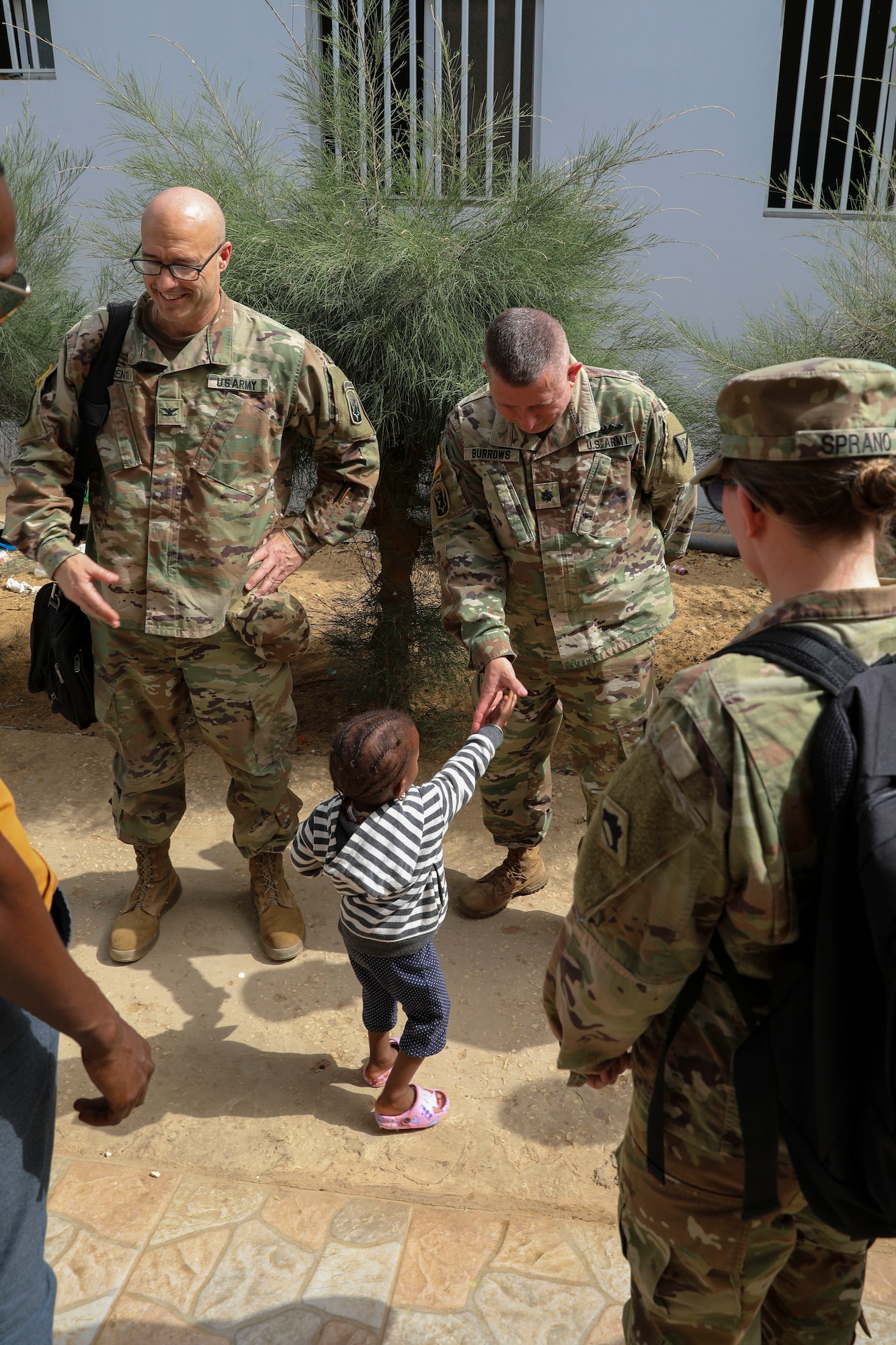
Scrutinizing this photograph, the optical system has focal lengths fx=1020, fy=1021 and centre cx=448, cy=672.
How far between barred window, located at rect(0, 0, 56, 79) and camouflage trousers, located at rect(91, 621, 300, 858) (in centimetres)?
622

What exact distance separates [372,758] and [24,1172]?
3.41 ft

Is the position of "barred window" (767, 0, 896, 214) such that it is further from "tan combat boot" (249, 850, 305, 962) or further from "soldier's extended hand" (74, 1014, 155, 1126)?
"soldier's extended hand" (74, 1014, 155, 1126)

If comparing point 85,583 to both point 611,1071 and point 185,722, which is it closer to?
point 185,722

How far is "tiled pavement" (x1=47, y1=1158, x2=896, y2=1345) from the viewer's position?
1.97 metres

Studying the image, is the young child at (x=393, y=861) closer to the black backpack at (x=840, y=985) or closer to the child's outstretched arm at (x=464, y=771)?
the child's outstretched arm at (x=464, y=771)

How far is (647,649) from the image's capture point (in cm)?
294

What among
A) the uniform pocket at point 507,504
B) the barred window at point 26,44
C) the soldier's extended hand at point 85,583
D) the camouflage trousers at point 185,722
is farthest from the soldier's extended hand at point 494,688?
the barred window at point 26,44

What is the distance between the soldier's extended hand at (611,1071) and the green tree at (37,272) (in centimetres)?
448

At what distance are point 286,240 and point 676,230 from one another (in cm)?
405

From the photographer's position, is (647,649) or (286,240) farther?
(286,240)

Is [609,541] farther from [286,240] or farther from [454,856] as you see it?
[286,240]

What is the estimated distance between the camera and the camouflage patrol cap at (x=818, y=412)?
1162mm

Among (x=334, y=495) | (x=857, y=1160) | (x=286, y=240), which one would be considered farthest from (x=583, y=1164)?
(x=286, y=240)

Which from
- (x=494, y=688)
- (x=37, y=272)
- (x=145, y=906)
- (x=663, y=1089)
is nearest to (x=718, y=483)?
(x=663, y=1089)
